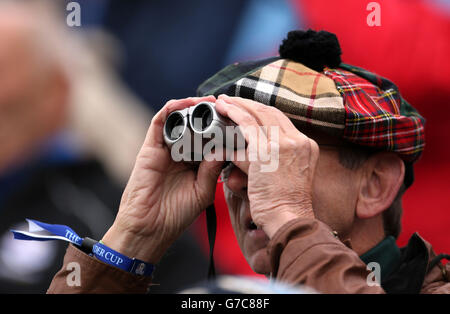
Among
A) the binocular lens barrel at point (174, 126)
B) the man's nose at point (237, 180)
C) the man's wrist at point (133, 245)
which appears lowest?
the man's wrist at point (133, 245)

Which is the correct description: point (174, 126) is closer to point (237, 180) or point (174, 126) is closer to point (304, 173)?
point (237, 180)

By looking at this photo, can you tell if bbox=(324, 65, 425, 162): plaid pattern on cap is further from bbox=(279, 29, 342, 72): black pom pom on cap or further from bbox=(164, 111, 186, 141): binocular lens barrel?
bbox=(164, 111, 186, 141): binocular lens barrel

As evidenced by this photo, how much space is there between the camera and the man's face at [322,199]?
1.67 metres

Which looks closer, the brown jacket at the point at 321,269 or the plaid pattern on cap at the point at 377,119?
the brown jacket at the point at 321,269

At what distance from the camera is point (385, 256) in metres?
1.75

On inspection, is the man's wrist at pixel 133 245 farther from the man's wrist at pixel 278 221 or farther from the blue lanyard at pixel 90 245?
the man's wrist at pixel 278 221

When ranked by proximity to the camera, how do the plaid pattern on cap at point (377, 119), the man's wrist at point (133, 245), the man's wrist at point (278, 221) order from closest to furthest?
the man's wrist at point (278, 221)
the plaid pattern on cap at point (377, 119)
the man's wrist at point (133, 245)

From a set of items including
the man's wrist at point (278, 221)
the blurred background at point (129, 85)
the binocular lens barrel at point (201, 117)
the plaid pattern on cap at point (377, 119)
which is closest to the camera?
the man's wrist at point (278, 221)

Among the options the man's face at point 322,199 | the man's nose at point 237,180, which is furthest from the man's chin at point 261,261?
the man's nose at point 237,180

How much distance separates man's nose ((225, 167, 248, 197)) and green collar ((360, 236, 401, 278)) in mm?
418

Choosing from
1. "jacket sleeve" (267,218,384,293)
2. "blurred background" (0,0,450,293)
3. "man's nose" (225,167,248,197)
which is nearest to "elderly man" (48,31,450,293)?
"man's nose" (225,167,248,197)

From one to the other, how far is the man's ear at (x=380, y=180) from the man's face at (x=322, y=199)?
0.04m

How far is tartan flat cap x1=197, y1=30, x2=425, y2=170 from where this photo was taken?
1.64 m

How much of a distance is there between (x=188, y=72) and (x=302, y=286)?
75.0 inches
